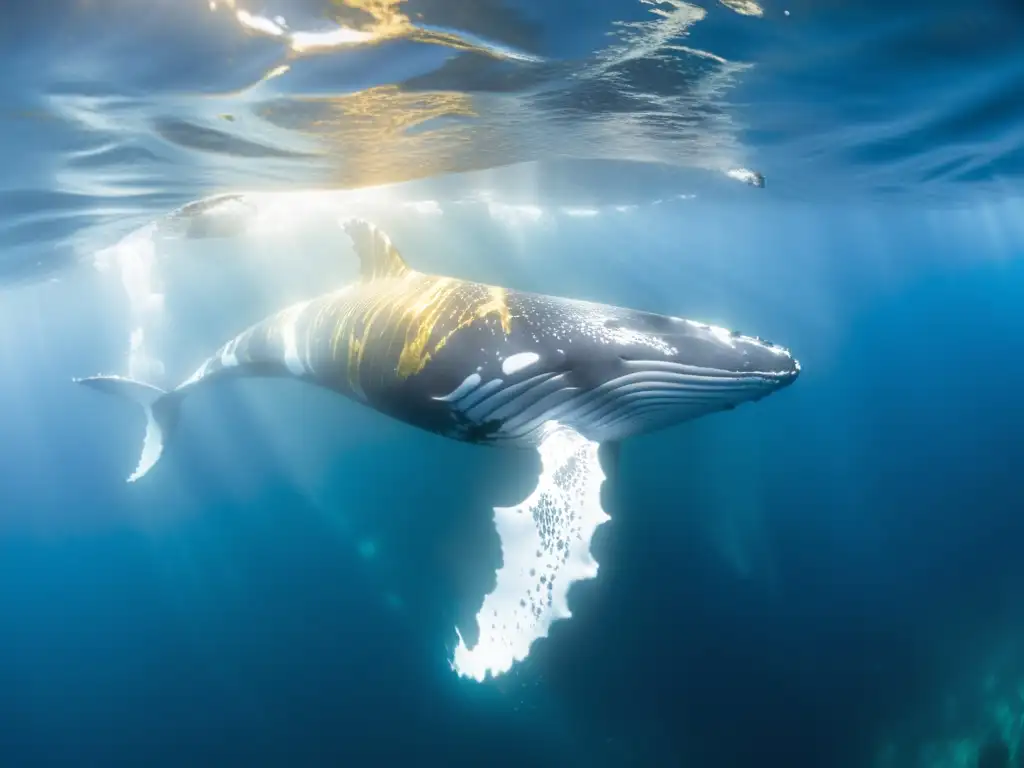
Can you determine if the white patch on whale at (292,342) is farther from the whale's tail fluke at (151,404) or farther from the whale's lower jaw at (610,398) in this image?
the whale's tail fluke at (151,404)

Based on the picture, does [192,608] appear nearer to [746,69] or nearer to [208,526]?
[208,526]

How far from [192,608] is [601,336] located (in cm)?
2240

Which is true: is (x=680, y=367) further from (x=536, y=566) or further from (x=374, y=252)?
(x=374, y=252)

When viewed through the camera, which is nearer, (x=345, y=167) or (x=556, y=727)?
(x=556, y=727)

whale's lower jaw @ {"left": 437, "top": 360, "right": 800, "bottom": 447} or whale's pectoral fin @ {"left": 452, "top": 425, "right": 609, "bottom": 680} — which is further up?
whale's lower jaw @ {"left": 437, "top": 360, "right": 800, "bottom": 447}

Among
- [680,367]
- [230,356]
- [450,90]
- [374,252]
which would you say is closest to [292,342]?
[374,252]

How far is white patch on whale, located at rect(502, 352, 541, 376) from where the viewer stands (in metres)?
5.82

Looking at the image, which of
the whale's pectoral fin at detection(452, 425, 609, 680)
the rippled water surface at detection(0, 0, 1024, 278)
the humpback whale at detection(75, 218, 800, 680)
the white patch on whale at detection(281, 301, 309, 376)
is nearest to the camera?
Answer: the whale's pectoral fin at detection(452, 425, 609, 680)

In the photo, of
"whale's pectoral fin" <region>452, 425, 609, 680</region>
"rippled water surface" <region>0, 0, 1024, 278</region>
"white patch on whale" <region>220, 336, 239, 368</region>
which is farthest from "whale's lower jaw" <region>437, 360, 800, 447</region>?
"white patch on whale" <region>220, 336, 239, 368</region>

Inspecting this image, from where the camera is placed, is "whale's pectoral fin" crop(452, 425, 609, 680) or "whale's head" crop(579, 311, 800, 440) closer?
"whale's pectoral fin" crop(452, 425, 609, 680)

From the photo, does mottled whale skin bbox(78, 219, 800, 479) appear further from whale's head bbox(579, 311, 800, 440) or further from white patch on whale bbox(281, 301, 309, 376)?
white patch on whale bbox(281, 301, 309, 376)

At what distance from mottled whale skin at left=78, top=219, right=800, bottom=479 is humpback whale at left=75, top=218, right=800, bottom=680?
0.02 m

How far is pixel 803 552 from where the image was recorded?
1811cm

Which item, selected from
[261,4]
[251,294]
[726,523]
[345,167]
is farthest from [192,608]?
[251,294]
